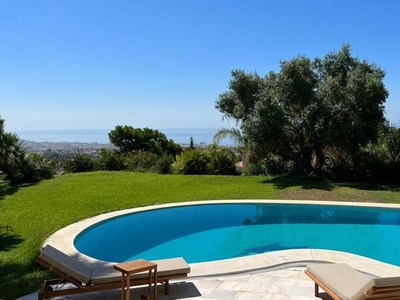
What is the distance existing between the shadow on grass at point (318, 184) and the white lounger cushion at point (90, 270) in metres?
11.2

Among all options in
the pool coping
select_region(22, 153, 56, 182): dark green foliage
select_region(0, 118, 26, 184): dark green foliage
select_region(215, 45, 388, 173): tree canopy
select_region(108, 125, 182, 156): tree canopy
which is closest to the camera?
the pool coping

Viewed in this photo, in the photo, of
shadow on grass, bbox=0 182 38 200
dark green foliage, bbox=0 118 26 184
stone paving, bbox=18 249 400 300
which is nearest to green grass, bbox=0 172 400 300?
shadow on grass, bbox=0 182 38 200

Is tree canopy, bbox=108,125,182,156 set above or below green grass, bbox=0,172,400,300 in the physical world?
above

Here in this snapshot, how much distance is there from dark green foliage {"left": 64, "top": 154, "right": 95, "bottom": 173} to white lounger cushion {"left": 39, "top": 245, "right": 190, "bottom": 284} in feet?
54.6

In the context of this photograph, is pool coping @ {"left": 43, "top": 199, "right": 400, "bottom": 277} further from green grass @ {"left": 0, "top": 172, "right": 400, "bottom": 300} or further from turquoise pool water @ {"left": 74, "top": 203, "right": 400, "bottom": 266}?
turquoise pool water @ {"left": 74, "top": 203, "right": 400, "bottom": 266}

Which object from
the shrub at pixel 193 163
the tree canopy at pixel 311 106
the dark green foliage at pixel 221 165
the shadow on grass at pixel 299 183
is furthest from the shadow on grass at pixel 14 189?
the shadow on grass at pixel 299 183

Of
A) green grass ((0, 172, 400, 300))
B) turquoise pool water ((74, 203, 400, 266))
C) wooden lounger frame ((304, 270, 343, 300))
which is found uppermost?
wooden lounger frame ((304, 270, 343, 300))

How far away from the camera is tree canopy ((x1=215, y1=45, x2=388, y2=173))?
53.1ft

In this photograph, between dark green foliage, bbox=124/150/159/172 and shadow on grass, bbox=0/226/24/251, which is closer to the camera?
shadow on grass, bbox=0/226/24/251

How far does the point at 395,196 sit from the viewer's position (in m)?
13.5

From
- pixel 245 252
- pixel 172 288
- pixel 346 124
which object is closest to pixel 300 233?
pixel 245 252

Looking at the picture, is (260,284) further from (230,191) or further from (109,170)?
(109,170)

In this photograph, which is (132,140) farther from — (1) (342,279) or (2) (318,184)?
(1) (342,279)

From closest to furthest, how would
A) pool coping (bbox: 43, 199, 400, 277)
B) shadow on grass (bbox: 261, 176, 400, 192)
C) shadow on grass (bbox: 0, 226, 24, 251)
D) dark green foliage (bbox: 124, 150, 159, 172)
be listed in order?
1. pool coping (bbox: 43, 199, 400, 277)
2. shadow on grass (bbox: 0, 226, 24, 251)
3. shadow on grass (bbox: 261, 176, 400, 192)
4. dark green foliage (bbox: 124, 150, 159, 172)
